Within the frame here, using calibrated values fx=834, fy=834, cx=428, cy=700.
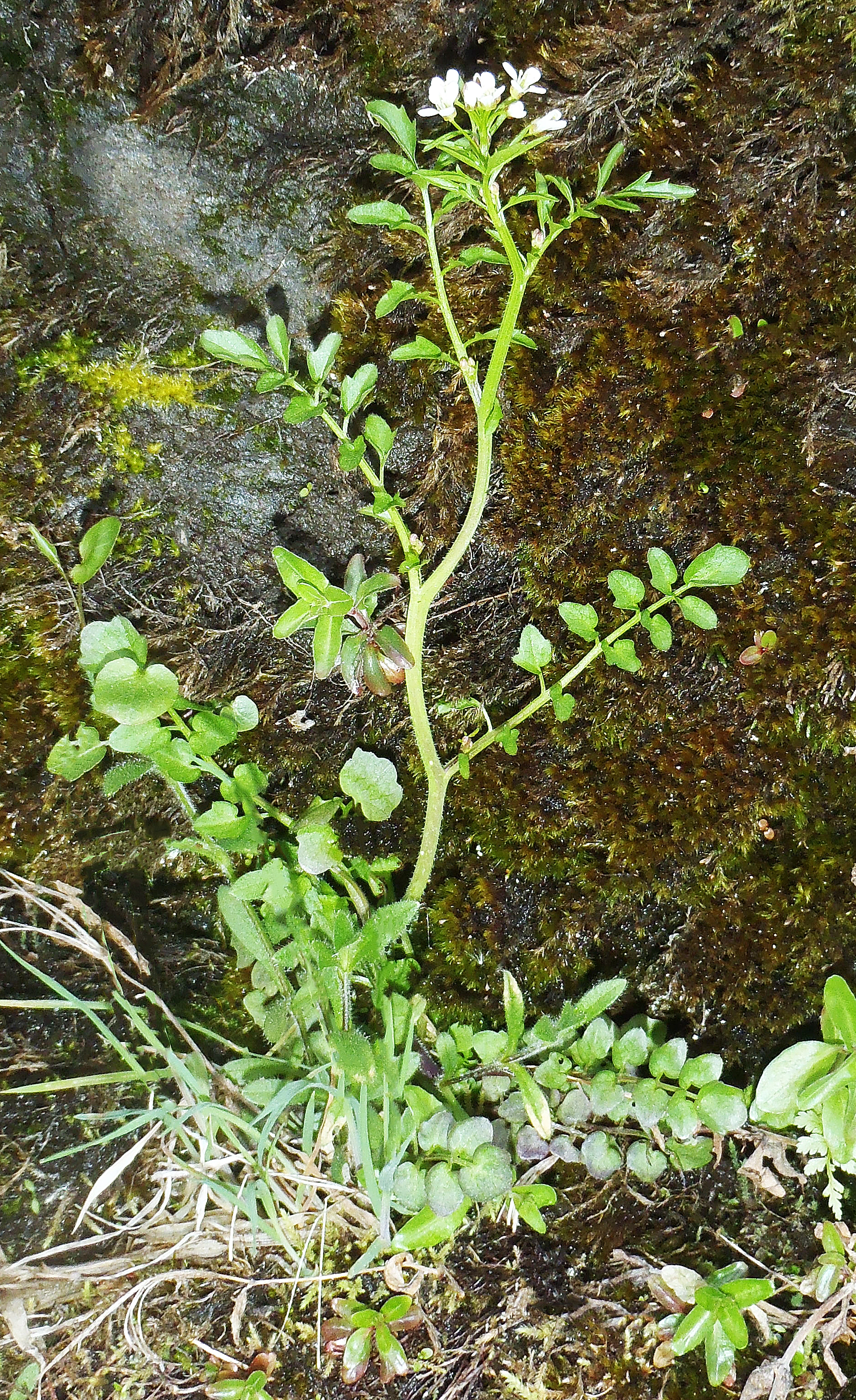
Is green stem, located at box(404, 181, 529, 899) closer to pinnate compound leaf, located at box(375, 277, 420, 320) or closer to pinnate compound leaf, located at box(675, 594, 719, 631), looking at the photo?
pinnate compound leaf, located at box(375, 277, 420, 320)

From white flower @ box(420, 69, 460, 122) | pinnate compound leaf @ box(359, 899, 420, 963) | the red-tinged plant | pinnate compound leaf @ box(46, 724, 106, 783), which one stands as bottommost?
the red-tinged plant

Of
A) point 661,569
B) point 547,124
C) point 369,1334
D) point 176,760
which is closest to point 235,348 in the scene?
point 547,124

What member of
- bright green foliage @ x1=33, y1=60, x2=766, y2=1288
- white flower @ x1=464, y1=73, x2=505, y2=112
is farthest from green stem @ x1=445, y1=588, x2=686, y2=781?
white flower @ x1=464, y1=73, x2=505, y2=112

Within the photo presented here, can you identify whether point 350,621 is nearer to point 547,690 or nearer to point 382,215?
point 547,690

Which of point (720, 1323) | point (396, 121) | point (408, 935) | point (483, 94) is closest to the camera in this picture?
point (483, 94)

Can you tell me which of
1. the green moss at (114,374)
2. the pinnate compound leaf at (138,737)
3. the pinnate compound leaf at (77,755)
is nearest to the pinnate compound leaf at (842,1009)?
the pinnate compound leaf at (138,737)

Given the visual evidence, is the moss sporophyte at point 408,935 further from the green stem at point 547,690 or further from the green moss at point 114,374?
the green moss at point 114,374
